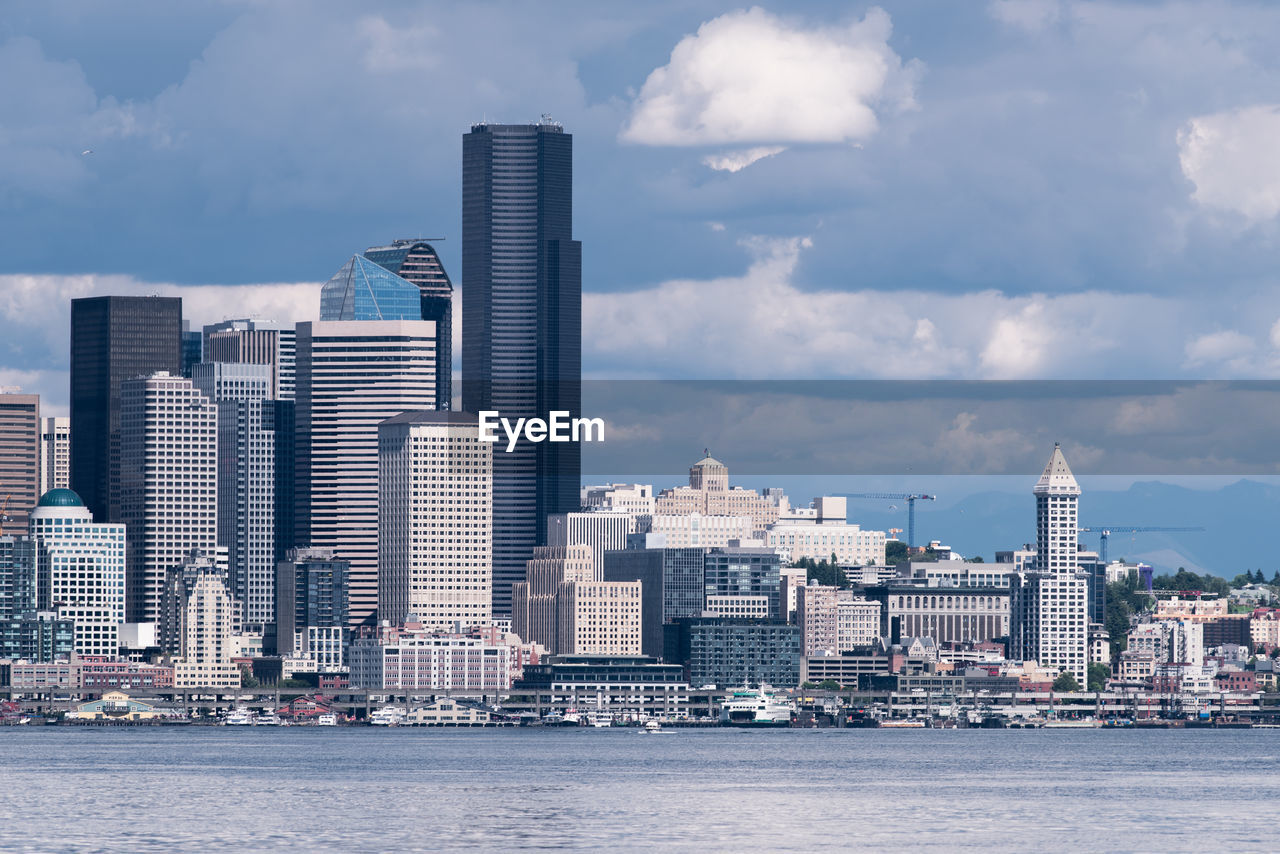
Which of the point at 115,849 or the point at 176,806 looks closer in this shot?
the point at 115,849

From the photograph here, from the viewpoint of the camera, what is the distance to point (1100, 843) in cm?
9044

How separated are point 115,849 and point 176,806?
1889 centimetres

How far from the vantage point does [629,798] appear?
110312 millimetres

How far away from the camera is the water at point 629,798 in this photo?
90500 mm

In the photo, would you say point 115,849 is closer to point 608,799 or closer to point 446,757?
point 608,799

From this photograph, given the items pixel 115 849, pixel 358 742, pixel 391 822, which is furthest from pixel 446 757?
pixel 115 849

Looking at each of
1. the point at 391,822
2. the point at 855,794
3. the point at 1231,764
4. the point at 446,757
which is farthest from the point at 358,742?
the point at 391,822

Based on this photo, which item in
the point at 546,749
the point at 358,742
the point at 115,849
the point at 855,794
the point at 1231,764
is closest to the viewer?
the point at 115,849

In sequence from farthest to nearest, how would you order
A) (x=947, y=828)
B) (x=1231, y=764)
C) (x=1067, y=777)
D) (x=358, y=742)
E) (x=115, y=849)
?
(x=358, y=742) < (x=1231, y=764) < (x=1067, y=777) < (x=947, y=828) < (x=115, y=849)

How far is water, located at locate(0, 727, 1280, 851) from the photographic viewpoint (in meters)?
90.5

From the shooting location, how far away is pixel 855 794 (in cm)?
11475

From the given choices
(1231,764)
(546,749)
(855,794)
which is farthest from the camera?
(546,749)

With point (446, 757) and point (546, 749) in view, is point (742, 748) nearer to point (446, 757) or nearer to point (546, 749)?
point (546, 749)

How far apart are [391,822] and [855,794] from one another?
24.8 m
